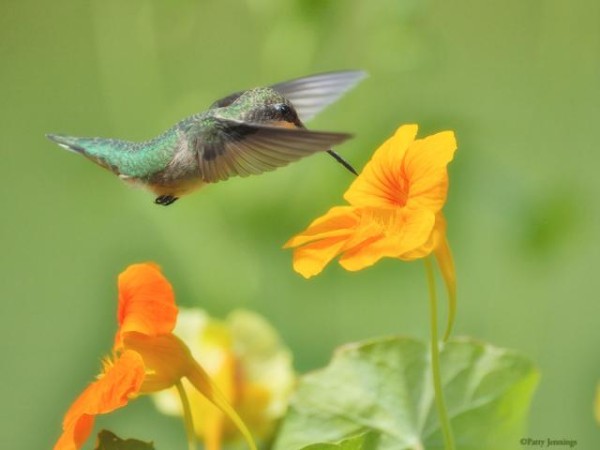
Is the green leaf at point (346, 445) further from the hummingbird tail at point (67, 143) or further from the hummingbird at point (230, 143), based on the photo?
the hummingbird tail at point (67, 143)

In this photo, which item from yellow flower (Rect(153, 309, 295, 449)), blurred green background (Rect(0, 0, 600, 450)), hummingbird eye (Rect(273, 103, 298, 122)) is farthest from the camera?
blurred green background (Rect(0, 0, 600, 450))

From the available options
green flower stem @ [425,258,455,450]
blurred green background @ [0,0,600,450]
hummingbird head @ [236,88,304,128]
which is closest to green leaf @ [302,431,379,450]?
green flower stem @ [425,258,455,450]

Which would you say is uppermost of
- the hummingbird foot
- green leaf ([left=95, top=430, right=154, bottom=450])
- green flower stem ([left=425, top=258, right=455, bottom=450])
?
the hummingbird foot

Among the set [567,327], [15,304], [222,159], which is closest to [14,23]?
[15,304]

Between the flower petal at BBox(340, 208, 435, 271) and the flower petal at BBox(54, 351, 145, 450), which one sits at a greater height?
the flower petal at BBox(340, 208, 435, 271)

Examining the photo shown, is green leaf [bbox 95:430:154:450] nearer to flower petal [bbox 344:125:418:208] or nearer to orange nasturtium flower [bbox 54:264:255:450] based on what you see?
orange nasturtium flower [bbox 54:264:255:450]

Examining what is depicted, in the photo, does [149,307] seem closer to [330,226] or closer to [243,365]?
[330,226]

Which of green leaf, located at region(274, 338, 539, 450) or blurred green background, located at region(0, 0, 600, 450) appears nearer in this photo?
green leaf, located at region(274, 338, 539, 450)
